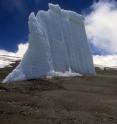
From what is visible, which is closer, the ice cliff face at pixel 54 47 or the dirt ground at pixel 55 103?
the dirt ground at pixel 55 103

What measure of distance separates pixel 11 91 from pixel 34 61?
1042 cm

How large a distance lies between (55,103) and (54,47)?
22.1 m

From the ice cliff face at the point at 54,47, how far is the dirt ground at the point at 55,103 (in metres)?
2.59

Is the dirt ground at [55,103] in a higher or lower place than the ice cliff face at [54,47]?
lower

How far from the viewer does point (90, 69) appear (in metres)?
61.9

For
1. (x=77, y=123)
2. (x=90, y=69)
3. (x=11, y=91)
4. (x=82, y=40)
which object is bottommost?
(x=77, y=123)

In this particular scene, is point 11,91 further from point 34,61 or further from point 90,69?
point 90,69

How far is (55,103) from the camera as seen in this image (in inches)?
1238

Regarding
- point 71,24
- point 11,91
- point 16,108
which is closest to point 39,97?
point 11,91

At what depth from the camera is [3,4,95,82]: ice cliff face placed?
4650 cm

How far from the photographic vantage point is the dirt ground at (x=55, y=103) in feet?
84.0

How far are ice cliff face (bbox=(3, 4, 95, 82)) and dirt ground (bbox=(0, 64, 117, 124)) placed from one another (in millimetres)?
2588

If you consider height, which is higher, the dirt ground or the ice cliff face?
the ice cliff face

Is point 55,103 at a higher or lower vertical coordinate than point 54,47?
lower
